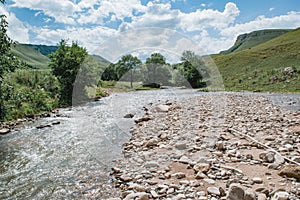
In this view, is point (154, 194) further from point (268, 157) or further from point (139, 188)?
point (268, 157)

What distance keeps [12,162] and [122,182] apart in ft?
13.9

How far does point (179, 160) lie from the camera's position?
650 centimetres

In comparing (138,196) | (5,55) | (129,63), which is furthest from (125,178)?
(129,63)

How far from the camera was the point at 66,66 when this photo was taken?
2467 cm

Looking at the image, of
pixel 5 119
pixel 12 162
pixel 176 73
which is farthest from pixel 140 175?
pixel 176 73

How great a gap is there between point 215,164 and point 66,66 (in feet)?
73.0

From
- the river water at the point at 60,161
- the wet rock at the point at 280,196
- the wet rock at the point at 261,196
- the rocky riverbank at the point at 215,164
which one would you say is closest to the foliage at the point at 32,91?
the river water at the point at 60,161

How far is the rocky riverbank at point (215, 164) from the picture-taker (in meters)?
4.45

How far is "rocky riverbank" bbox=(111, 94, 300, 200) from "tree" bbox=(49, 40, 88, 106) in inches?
678

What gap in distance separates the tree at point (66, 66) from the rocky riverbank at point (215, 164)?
17.2 m

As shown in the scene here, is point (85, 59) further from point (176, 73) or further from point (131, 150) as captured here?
point (176, 73)

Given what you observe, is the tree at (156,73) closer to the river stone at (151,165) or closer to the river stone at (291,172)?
A: the river stone at (151,165)

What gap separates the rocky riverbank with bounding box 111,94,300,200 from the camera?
4449mm

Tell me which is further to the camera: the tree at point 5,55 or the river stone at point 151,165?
the tree at point 5,55
